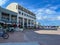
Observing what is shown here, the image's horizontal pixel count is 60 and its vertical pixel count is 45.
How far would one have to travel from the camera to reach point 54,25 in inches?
1609

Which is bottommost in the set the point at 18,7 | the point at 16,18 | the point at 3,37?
the point at 3,37

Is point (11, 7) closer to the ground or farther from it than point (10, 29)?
farther from it

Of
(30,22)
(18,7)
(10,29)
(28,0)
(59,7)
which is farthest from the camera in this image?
(30,22)

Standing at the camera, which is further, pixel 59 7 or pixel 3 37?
pixel 59 7

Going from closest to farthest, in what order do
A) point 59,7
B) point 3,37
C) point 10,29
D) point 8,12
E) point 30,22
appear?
point 3,37, point 59,7, point 10,29, point 8,12, point 30,22

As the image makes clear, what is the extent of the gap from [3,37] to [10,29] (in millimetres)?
13112

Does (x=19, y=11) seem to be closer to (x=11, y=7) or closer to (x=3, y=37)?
(x=11, y=7)

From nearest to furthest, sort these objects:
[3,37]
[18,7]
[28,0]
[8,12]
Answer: [3,37] < [28,0] < [8,12] < [18,7]

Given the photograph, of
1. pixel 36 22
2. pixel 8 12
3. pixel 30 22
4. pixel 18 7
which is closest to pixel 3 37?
pixel 8 12

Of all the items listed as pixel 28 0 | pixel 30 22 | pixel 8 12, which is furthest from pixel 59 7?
pixel 30 22

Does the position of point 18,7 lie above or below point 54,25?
above

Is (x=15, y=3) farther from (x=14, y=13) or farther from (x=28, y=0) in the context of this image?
(x=28, y=0)

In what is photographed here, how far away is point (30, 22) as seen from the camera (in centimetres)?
5150

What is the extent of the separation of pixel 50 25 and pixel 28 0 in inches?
1047
